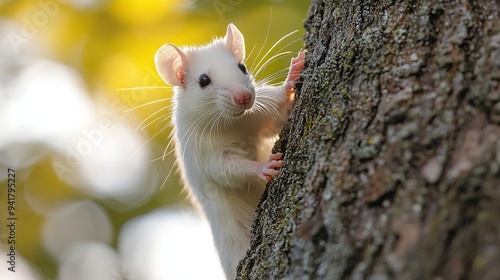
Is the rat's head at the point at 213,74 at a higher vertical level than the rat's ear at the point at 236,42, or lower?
lower

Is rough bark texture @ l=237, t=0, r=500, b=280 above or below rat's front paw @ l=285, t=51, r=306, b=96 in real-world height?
below

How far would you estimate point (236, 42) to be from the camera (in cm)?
548

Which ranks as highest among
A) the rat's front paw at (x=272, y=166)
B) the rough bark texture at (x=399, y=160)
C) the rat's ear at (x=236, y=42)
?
the rat's ear at (x=236, y=42)

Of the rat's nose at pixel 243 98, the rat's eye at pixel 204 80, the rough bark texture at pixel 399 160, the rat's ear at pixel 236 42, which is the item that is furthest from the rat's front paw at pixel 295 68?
the rough bark texture at pixel 399 160

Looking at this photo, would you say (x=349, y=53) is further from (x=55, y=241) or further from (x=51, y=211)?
(x=55, y=241)

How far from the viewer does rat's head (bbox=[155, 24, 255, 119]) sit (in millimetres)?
4844

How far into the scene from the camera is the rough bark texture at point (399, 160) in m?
2.03

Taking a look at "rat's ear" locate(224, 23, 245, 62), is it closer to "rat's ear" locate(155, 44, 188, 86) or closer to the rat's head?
the rat's head

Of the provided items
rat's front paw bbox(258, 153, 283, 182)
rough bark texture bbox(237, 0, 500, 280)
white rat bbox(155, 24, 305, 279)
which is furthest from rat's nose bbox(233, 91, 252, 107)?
rough bark texture bbox(237, 0, 500, 280)

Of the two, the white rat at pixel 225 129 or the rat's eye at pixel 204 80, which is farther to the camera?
the rat's eye at pixel 204 80

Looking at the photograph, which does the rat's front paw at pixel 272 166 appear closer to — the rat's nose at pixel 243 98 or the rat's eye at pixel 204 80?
the rat's nose at pixel 243 98

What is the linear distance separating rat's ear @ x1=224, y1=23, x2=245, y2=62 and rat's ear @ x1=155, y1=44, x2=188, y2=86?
1.42ft

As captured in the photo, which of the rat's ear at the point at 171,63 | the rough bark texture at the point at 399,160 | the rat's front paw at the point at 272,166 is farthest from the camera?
the rat's ear at the point at 171,63

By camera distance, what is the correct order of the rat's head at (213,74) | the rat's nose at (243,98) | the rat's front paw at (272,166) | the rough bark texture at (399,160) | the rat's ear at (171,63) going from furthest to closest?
the rat's ear at (171,63) → the rat's head at (213,74) → the rat's nose at (243,98) → the rat's front paw at (272,166) → the rough bark texture at (399,160)
